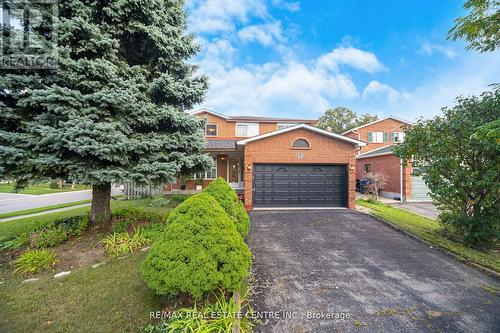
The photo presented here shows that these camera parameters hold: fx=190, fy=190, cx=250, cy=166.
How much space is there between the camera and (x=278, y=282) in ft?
12.4

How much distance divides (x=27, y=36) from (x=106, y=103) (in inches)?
79.6

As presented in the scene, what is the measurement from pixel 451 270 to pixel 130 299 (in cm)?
670

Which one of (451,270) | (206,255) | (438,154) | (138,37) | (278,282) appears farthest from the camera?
(438,154)

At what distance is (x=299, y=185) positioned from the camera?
10461 mm

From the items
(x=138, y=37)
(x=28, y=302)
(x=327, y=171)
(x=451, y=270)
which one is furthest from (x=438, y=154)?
(x=28, y=302)

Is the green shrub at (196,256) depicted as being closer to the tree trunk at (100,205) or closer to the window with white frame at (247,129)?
the tree trunk at (100,205)

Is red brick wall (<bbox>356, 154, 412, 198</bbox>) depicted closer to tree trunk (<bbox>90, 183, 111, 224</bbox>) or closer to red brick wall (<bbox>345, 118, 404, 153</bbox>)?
red brick wall (<bbox>345, 118, 404, 153</bbox>)

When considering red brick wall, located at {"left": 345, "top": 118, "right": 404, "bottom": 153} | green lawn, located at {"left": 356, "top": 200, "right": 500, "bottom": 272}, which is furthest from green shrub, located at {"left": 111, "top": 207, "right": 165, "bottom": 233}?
red brick wall, located at {"left": 345, "top": 118, "right": 404, "bottom": 153}

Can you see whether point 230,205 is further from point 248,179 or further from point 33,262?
point 248,179

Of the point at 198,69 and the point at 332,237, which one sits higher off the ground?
the point at 198,69

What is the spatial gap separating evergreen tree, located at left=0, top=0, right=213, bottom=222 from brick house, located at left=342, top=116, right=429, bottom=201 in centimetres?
1133

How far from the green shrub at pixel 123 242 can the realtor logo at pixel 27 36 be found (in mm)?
4237

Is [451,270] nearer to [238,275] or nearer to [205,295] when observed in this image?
[238,275]

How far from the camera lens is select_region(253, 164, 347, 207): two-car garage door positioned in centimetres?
1038
